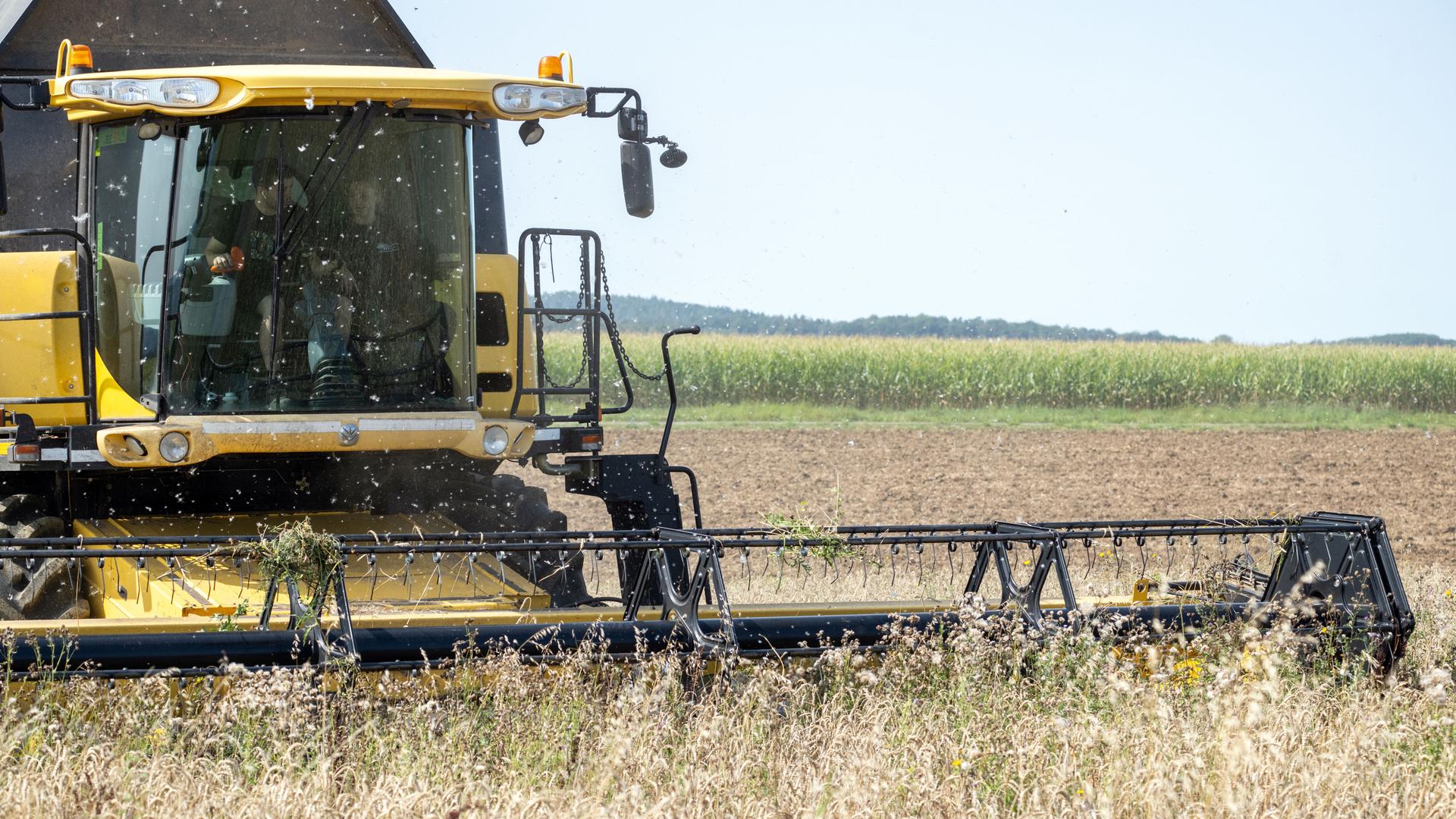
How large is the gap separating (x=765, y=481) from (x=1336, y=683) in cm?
1149

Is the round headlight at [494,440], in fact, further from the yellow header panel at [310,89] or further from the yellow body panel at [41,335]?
the yellow body panel at [41,335]

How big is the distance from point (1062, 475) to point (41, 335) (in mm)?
13598

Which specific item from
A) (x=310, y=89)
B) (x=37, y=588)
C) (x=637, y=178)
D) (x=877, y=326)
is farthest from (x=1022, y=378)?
(x=877, y=326)

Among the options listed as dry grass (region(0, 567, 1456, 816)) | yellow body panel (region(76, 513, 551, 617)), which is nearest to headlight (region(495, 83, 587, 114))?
yellow body panel (region(76, 513, 551, 617))

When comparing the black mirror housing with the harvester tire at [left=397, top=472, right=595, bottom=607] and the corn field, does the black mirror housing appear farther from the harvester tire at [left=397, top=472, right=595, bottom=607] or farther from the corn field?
the corn field

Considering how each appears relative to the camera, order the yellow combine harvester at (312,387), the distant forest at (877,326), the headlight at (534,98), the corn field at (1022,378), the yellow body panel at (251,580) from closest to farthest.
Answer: the yellow combine harvester at (312,387)
the yellow body panel at (251,580)
the headlight at (534,98)
the corn field at (1022,378)
the distant forest at (877,326)

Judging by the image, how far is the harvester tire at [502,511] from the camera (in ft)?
19.2

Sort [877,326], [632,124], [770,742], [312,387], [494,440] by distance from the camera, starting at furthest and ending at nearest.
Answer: [877,326] < [632,124] < [494,440] < [312,387] < [770,742]

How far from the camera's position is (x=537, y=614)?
4.48 m

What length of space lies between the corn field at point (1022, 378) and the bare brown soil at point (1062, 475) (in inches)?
176

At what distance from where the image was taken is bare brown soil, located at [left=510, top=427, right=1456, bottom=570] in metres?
14.0

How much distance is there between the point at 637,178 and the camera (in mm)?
5645

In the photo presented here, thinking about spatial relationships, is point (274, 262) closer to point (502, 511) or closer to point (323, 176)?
point (323, 176)

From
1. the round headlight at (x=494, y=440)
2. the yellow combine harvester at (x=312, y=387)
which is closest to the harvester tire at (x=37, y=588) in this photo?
the yellow combine harvester at (x=312, y=387)
